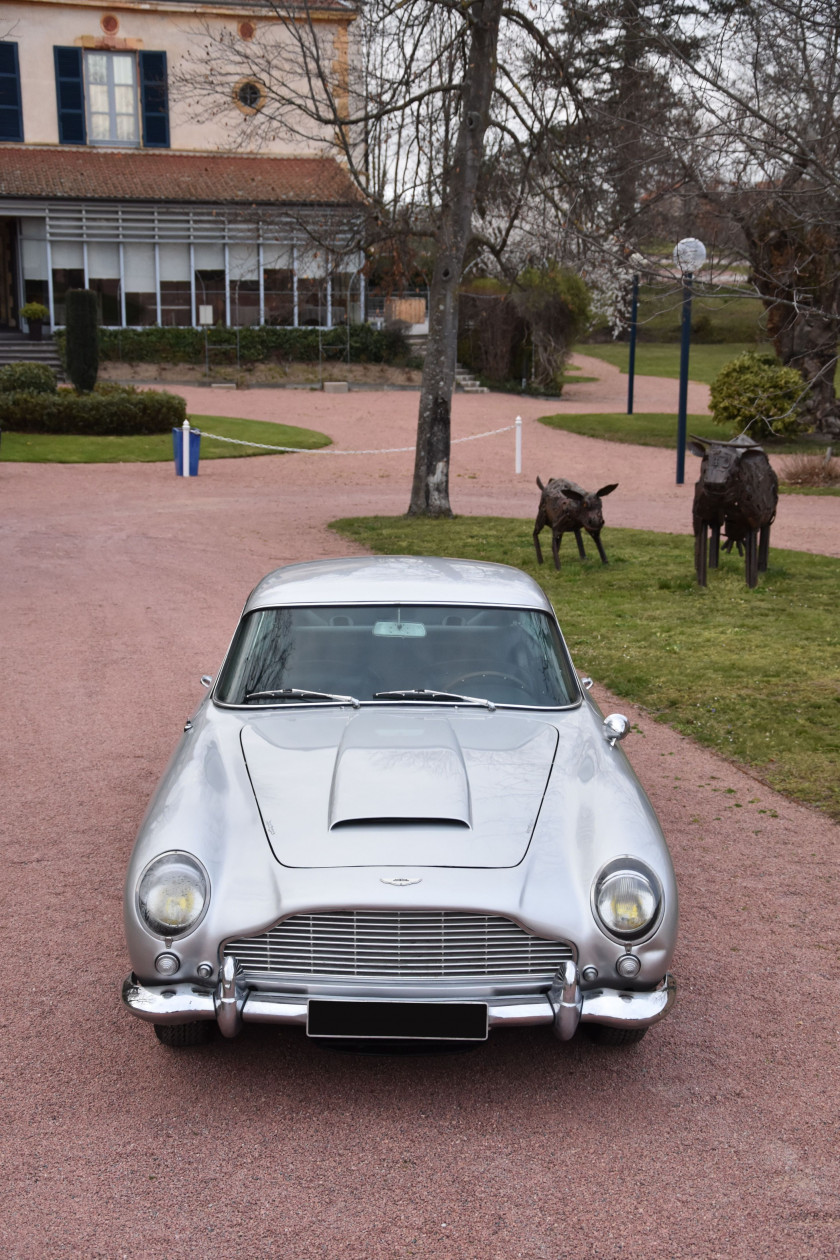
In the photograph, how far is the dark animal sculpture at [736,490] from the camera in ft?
37.3

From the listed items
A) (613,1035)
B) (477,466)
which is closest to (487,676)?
(613,1035)

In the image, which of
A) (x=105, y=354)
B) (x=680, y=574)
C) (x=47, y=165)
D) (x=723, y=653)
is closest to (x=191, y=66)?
(x=47, y=165)

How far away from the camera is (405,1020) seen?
345 centimetres

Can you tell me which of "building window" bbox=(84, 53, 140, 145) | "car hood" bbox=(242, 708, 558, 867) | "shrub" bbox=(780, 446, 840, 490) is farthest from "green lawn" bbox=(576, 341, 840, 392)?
"car hood" bbox=(242, 708, 558, 867)

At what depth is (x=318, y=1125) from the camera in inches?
139

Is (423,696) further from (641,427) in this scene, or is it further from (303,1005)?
(641,427)

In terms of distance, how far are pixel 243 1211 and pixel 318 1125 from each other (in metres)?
0.43

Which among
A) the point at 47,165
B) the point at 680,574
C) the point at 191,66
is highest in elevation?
the point at 191,66

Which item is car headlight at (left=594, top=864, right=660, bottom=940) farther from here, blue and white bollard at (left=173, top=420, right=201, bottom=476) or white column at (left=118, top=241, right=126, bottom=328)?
white column at (left=118, top=241, right=126, bottom=328)

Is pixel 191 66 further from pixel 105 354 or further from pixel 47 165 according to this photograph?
pixel 105 354

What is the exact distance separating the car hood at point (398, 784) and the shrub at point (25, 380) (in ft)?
79.1

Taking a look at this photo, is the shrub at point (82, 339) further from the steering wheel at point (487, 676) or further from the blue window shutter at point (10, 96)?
the steering wheel at point (487, 676)

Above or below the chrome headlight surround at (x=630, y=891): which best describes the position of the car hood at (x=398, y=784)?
above

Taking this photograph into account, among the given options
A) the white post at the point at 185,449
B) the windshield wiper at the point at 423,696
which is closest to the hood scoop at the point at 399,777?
the windshield wiper at the point at 423,696
